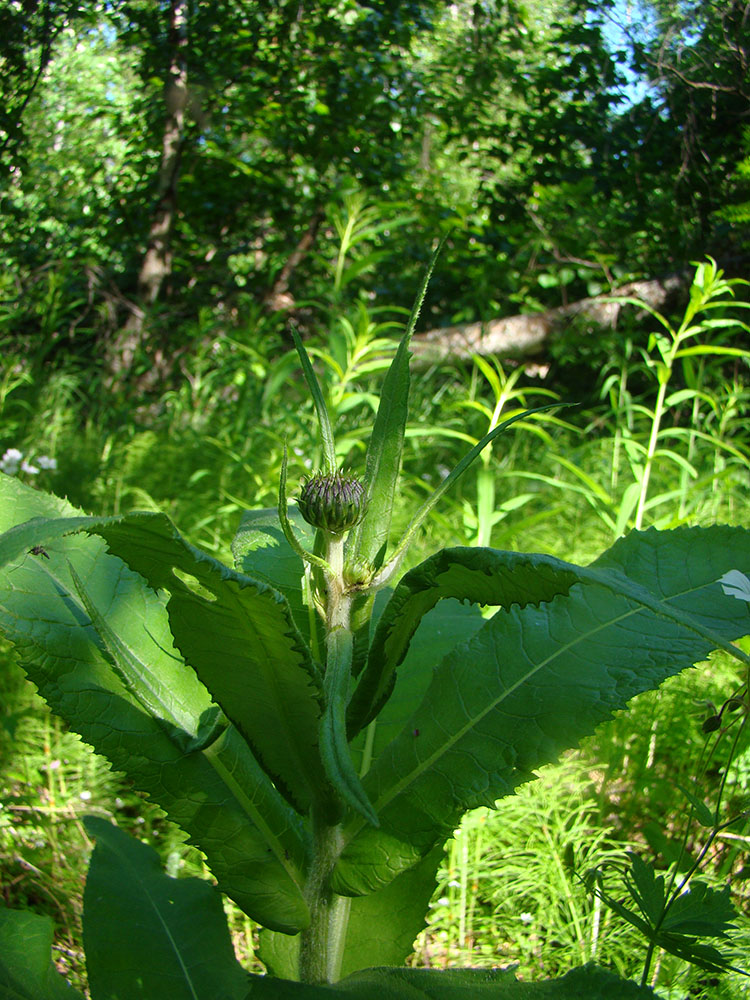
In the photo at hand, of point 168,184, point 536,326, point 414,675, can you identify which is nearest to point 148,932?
point 414,675

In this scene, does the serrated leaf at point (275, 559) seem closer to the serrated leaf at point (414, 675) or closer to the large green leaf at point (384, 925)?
the serrated leaf at point (414, 675)

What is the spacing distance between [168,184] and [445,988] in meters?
6.70

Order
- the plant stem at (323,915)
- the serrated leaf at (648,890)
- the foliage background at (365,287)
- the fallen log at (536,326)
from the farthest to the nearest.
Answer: the fallen log at (536,326) → the foliage background at (365,287) → the serrated leaf at (648,890) → the plant stem at (323,915)

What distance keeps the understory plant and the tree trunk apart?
222 inches

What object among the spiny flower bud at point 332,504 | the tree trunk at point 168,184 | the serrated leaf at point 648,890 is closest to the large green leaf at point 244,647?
the spiny flower bud at point 332,504

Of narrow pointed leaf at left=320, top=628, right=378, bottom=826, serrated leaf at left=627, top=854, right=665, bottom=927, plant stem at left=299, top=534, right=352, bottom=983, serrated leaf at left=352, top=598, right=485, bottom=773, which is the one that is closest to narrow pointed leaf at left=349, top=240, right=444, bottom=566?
narrow pointed leaf at left=320, top=628, right=378, bottom=826

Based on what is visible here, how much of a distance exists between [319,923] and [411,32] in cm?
771

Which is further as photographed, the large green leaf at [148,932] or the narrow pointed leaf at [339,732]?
the large green leaf at [148,932]

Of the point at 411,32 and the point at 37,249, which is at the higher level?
the point at 411,32

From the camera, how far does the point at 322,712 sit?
0.87 meters

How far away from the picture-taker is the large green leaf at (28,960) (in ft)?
2.91

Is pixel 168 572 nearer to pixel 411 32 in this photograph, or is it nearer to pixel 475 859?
pixel 475 859

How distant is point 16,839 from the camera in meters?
1.75

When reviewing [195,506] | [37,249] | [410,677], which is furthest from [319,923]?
[37,249]
